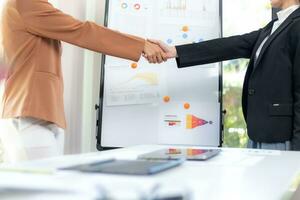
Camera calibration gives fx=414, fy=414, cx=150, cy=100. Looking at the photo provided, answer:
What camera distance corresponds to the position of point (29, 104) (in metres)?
1.79

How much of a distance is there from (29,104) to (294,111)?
3.82ft

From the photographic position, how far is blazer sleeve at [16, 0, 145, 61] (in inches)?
72.7

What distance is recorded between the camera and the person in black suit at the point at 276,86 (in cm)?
185

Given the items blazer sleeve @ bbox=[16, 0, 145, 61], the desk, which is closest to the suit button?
blazer sleeve @ bbox=[16, 0, 145, 61]

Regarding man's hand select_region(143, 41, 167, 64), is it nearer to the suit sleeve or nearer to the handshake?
the handshake

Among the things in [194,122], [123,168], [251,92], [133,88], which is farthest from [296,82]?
[123,168]

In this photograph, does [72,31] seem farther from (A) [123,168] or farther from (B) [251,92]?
(A) [123,168]

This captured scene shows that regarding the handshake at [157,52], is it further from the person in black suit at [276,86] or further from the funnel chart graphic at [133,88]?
the person in black suit at [276,86]

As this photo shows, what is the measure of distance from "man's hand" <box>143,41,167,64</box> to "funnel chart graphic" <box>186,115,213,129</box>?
1.26 ft

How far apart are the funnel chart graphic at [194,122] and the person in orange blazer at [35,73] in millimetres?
767

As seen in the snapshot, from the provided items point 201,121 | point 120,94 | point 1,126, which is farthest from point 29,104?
point 201,121

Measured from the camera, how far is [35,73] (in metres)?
1.83

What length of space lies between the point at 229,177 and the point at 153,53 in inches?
56.6

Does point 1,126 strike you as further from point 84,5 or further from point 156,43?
point 84,5
